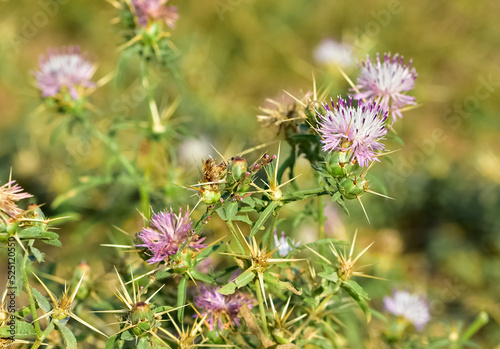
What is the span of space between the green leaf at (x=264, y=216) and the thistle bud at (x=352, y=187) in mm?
229

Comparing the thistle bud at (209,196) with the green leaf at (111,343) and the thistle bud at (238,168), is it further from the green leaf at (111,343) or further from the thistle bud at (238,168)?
the green leaf at (111,343)

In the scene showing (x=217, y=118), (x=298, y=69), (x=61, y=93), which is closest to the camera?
(x=61, y=93)

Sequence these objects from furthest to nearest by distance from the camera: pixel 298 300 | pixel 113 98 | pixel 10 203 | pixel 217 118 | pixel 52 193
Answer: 1. pixel 113 98
2. pixel 217 118
3. pixel 52 193
4. pixel 298 300
5. pixel 10 203

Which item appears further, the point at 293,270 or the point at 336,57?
the point at 336,57

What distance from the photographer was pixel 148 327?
155 centimetres

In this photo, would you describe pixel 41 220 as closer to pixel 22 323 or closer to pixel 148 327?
pixel 22 323

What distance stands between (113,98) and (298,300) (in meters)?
3.34

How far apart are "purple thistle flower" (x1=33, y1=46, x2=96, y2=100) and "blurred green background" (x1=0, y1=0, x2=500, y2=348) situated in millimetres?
193

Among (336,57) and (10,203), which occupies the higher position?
(336,57)

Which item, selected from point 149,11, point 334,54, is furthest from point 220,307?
point 334,54

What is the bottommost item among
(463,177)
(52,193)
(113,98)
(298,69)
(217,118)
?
(52,193)

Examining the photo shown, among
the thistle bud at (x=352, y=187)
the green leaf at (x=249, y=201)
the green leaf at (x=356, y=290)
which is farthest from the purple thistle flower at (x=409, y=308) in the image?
the green leaf at (x=249, y=201)

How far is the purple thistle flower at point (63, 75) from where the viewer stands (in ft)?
8.53

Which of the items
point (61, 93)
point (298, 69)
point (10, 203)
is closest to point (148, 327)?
point (10, 203)
